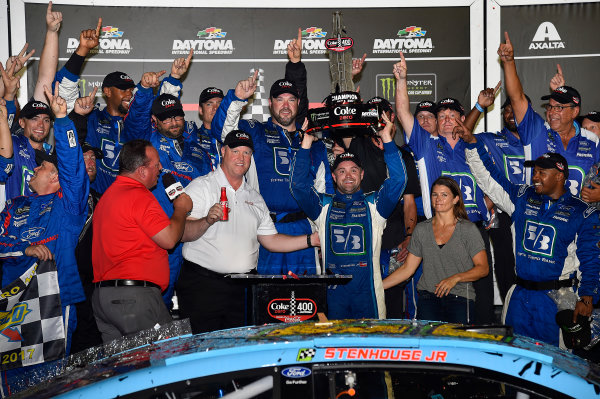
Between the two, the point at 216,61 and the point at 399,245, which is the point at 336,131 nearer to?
the point at 399,245

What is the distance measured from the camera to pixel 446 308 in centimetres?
571

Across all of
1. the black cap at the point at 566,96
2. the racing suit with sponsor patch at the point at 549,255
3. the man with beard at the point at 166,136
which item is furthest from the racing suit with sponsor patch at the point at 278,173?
the black cap at the point at 566,96

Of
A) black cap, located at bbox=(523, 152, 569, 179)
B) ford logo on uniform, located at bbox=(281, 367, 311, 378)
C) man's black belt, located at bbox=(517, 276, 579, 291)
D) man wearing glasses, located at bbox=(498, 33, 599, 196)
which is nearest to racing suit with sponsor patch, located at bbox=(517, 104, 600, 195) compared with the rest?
man wearing glasses, located at bbox=(498, 33, 599, 196)

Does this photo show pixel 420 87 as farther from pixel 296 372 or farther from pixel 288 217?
pixel 296 372

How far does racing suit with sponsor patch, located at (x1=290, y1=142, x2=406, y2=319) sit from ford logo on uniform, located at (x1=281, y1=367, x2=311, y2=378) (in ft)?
11.1

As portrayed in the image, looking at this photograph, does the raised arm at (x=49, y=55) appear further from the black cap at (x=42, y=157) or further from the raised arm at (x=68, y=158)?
the raised arm at (x=68, y=158)

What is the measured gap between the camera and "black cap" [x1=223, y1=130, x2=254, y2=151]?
595 cm

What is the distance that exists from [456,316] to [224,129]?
2798 millimetres

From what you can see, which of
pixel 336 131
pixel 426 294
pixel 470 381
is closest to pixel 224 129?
pixel 336 131

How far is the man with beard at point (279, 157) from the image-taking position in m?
6.35

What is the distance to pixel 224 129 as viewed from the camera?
21.5 ft

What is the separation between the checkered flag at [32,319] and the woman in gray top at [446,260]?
2813 mm

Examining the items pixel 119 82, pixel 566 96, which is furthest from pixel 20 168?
pixel 566 96

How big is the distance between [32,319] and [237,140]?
2.23 m
